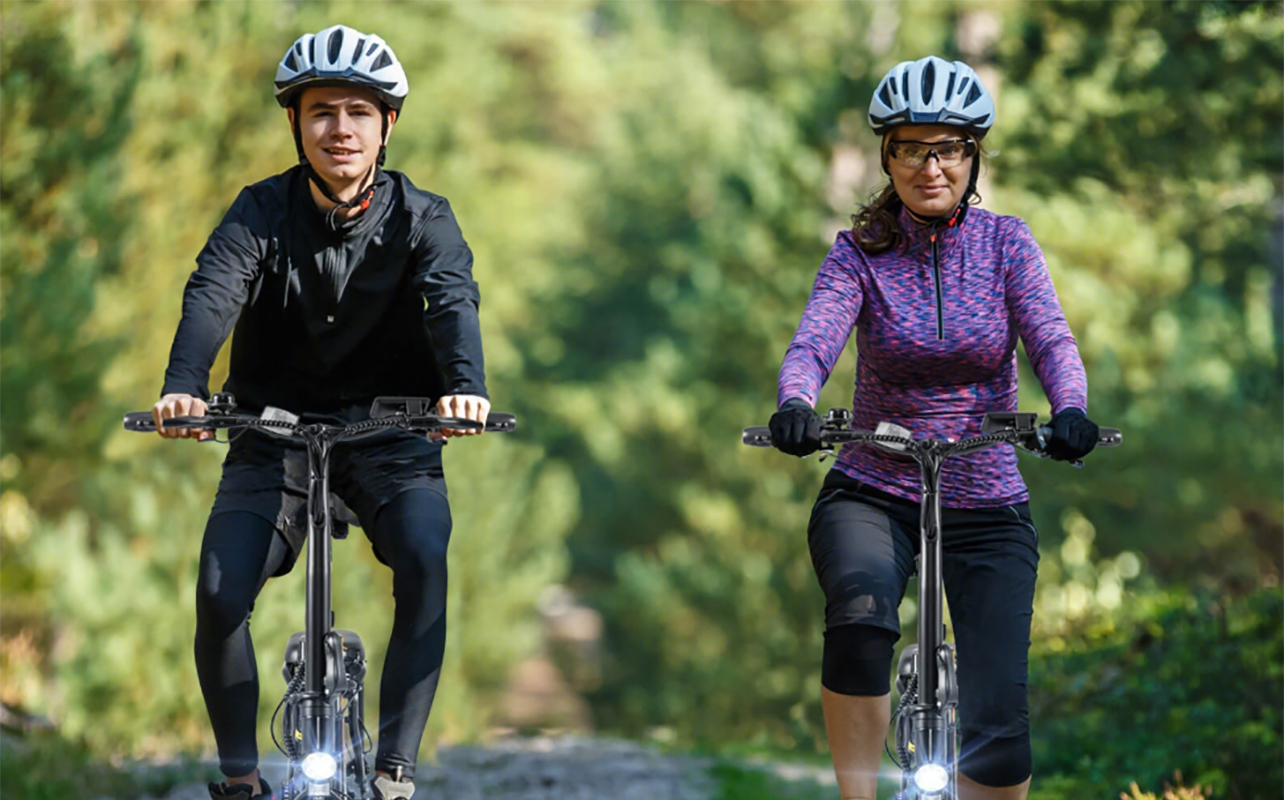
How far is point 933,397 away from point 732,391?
18.5m

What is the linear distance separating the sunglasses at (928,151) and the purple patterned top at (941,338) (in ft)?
0.60

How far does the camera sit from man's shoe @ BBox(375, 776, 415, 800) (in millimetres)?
4463

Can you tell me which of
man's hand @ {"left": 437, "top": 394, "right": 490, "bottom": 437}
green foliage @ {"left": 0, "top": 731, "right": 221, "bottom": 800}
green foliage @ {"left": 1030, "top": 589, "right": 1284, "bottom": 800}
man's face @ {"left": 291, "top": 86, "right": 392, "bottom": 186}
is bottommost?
green foliage @ {"left": 0, "top": 731, "right": 221, "bottom": 800}

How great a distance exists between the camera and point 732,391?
23.1m

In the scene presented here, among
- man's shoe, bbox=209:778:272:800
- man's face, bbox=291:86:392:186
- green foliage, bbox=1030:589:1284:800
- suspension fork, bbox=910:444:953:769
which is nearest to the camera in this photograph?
suspension fork, bbox=910:444:953:769

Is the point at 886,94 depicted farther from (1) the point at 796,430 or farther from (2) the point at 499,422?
(2) the point at 499,422

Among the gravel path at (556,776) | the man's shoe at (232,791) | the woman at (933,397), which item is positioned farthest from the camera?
the gravel path at (556,776)

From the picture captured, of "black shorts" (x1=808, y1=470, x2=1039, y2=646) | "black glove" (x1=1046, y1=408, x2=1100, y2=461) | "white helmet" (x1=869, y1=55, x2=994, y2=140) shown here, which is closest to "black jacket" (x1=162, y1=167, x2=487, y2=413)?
"black shorts" (x1=808, y1=470, x2=1039, y2=646)

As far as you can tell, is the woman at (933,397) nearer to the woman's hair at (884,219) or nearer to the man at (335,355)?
the woman's hair at (884,219)

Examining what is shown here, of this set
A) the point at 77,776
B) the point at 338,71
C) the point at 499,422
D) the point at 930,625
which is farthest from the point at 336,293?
the point at 77,776

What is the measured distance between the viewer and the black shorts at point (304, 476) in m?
4.68

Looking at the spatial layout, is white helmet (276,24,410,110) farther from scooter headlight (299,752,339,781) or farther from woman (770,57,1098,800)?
scooter headlight (299,752,339,781)

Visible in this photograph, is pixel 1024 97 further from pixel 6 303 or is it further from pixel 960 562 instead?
pixel 960 562

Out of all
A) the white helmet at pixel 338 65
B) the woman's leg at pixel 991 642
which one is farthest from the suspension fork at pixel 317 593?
the woman's leg at pixel 991 642
